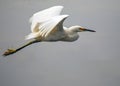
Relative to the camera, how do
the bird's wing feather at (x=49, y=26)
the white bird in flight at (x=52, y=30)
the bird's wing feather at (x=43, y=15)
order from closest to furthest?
1. the bird's wing feather at (x=49, y=26)
2. the white bird in flight at (x=52, y=30)
3. the bird's wing feather at (x=43, y=15)

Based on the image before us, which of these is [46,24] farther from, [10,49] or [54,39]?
[10,49]

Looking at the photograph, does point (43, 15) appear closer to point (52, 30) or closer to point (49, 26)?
point (52, 30)

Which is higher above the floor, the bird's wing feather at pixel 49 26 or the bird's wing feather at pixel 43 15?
the bird's wing feather at pixel 43 15

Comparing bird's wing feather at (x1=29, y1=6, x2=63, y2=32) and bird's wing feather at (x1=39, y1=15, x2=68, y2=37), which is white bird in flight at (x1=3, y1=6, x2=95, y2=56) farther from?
bird's wing feather at (x1=39, y1=15, x2=68, y2=37)

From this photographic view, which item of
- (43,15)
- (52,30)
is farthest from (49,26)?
(43,15)

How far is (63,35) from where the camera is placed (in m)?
3.94

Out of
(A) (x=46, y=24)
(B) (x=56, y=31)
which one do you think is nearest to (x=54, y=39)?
(B) (x=56, y=31)

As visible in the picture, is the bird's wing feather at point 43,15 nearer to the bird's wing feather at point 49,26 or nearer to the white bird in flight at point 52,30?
the white bird in flight at point 52,30

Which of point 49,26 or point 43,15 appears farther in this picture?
point 43,15

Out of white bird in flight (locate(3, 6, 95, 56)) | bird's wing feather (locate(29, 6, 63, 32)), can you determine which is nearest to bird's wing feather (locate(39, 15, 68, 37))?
white bird in flight (locate(3, 6, 95, 56))

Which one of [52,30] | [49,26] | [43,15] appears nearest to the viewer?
[49,26]

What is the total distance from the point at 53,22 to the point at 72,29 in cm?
53

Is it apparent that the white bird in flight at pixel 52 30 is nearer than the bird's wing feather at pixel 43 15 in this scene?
Yes

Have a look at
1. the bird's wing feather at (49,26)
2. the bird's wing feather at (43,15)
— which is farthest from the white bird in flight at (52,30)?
the bird's wing feather at (49,26)
